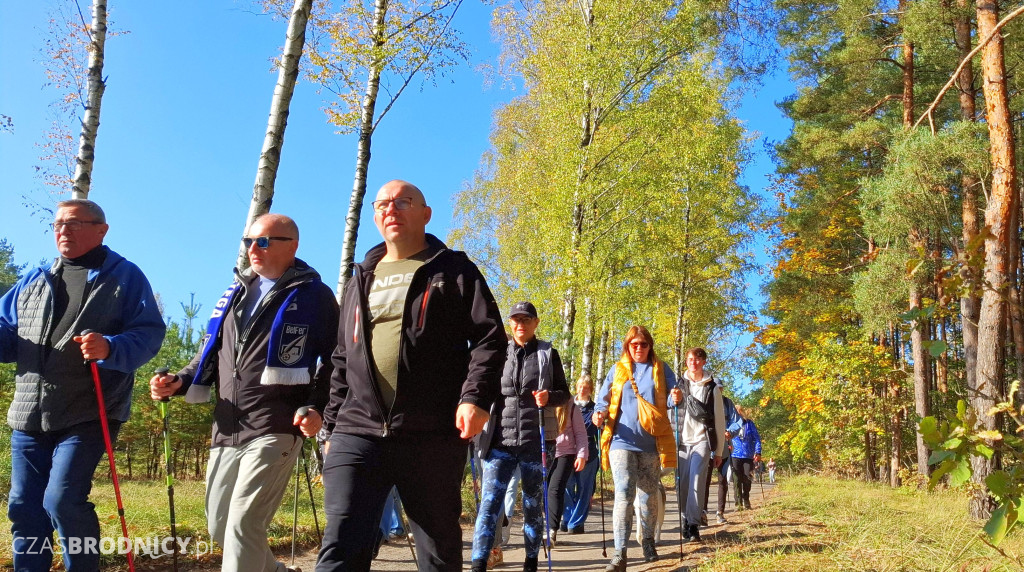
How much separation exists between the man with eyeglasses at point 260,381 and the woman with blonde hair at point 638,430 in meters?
3.43

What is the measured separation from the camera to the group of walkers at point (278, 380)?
11.2ft

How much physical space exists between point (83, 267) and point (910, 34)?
613 inches

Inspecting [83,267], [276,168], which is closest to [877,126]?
[276,168]

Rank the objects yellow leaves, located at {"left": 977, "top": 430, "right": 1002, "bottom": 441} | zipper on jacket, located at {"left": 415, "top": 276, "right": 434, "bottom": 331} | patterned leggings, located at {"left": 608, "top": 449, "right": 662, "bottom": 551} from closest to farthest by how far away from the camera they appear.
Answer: yellow leaves, located at {"left": 977, "top": 430, "right": 1002, "bottom": 441} < zipper on jacket, located at {"left": 415, "top": 276, "right": 434, "bottom": 331} < patterned leggings, located at {"left": 608, "top": 449, "right": 662, "bottom": 551}

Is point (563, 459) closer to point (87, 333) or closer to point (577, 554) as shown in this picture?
point (577, 554)

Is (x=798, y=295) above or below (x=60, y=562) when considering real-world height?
above

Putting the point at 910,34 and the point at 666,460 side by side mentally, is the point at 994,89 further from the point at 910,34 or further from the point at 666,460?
the point at 666,460

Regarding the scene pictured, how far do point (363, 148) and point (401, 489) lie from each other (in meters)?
8.91

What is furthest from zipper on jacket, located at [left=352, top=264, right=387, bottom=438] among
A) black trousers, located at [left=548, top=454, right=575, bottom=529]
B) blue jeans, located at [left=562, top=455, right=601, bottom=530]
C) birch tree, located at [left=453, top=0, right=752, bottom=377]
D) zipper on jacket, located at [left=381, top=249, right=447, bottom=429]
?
birch tree, located at [left=453, top=0, right=752, bottom=377]

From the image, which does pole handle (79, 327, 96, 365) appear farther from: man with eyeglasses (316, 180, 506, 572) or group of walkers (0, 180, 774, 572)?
man with eyeglasses (316, 180, 506, 572)

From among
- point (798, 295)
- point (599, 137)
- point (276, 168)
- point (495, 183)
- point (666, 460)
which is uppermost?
point (495, 183)

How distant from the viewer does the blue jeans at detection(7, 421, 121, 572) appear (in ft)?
13.0

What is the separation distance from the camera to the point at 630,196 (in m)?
18.1

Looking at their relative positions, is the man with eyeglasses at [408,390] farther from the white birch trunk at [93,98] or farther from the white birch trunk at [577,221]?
the white birch trunk at [577,221]
